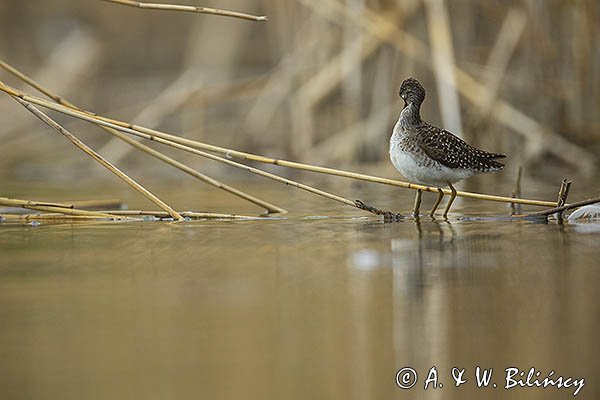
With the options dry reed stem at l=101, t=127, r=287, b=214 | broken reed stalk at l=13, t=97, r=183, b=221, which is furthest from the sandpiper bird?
broken reed stalk at l=13, t=97, r=183, b=221

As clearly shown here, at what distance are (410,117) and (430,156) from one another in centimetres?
41

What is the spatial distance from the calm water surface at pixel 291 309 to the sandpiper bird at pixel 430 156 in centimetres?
28

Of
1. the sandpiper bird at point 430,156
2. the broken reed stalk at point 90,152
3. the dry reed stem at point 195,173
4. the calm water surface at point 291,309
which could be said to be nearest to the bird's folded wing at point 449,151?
the sandpiper bird at point 430,156

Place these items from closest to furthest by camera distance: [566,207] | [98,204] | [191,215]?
1. [566,207]
2. [191,215]
3. [98,204]

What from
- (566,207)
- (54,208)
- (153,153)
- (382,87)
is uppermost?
(382,87)

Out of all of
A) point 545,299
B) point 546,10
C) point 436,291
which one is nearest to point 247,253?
point 436,291

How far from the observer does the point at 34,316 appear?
3.77 meters

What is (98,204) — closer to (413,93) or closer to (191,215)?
(191,215)

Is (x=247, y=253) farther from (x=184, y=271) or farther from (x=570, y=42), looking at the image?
(x=570, y=42)

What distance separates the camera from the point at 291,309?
383 centimetres

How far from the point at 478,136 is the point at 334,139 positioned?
1.26 metres

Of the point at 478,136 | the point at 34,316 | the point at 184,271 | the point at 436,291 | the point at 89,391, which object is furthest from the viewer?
the point at 478,136

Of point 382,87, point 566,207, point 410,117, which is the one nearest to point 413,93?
point 410,117

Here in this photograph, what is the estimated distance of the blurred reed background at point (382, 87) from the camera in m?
8.98
